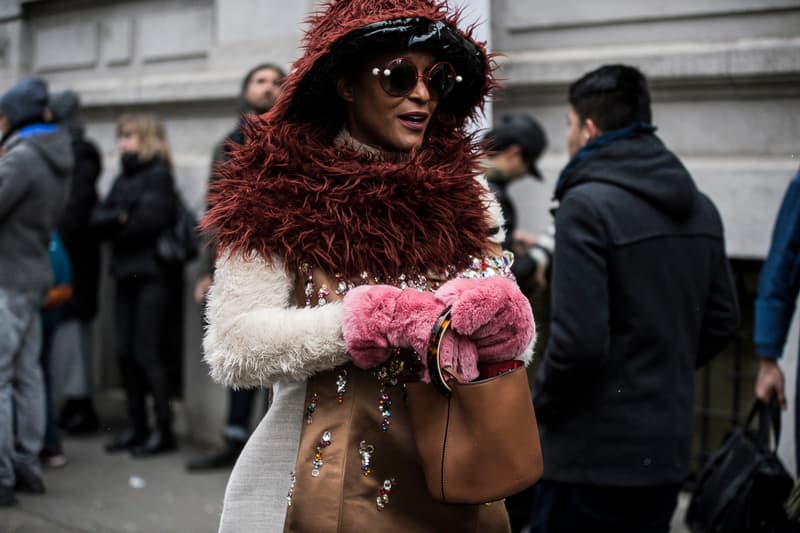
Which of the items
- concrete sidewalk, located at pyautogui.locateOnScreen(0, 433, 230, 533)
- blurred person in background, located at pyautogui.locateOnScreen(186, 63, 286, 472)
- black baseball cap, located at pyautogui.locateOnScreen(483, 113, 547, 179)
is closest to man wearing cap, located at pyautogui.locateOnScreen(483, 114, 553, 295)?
black baseball cap, located at pyautogui.locateOnScreen(483, 113, 547, 179)

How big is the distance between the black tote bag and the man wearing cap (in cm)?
146

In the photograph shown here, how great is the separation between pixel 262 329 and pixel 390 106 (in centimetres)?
63

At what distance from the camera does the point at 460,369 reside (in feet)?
7.21

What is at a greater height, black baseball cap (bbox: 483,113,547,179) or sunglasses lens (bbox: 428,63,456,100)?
sunglasses lens (bbox: 428,63,456,100)

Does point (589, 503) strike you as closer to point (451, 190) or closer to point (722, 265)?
point (722, 265)

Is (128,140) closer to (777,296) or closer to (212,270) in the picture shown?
(212,270)

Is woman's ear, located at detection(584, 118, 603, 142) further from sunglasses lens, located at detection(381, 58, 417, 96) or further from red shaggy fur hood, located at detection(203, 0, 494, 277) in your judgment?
sunglasses lens, located at detection(381, 58, 417, 96)

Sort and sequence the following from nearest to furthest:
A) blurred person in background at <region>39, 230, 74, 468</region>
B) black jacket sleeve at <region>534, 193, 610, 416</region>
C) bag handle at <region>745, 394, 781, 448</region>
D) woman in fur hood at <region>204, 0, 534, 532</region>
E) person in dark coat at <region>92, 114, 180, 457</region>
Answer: woman in fur hood at <region>204, 0, 534, 532</region> → black jacket sleeve at <region>534, 193, 610, 416</region> → bag handle at <region>745, 394, 781, 448</region> → blurred person in background at <region>39, 230, 74, 468</region> → person in dark coat at <region>92, 114, 180, 457</region>

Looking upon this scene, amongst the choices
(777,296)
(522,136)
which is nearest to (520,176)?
(522,136)

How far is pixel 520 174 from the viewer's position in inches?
214

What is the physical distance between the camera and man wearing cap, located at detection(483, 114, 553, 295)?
5090 millimetres

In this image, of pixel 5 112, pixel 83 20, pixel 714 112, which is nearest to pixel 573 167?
pixel 714 112

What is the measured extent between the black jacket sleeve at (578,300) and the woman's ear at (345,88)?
3.40 feet

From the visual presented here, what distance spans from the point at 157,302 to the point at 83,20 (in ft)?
11.9
